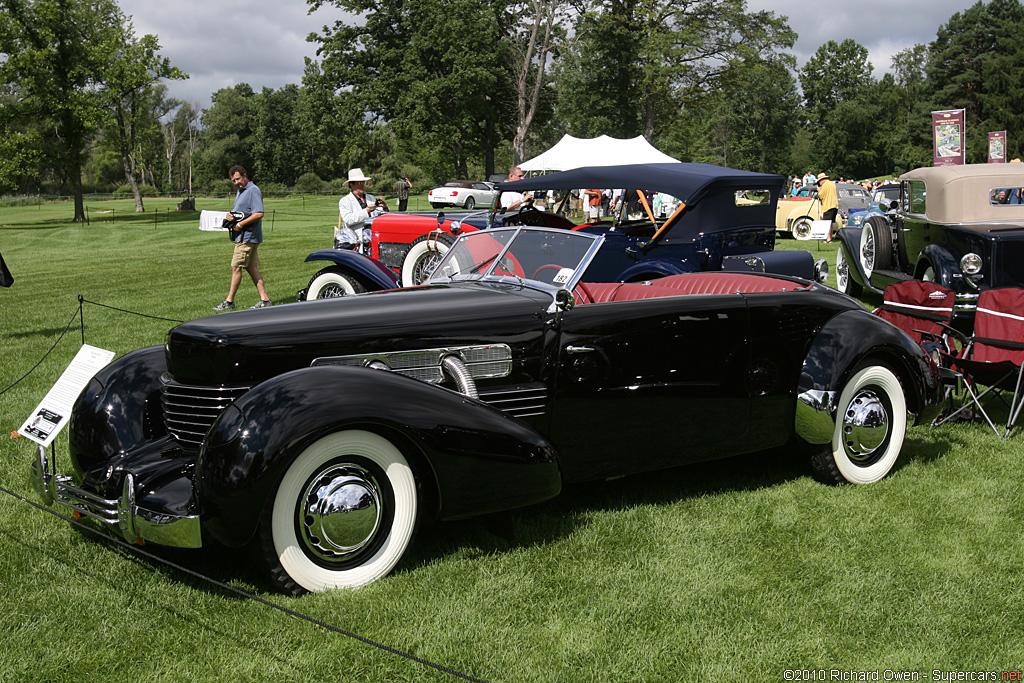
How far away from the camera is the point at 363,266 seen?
32.4 feet

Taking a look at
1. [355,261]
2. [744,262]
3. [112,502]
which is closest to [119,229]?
[355,261]

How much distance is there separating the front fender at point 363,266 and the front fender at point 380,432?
6.26 m

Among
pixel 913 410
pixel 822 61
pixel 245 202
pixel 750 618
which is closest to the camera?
pixel 750 618

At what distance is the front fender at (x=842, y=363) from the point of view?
184 inches

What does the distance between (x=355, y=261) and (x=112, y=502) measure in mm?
6707

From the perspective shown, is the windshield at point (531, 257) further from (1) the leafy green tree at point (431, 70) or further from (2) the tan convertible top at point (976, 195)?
(1) the leafy green tree at point (431, 70)

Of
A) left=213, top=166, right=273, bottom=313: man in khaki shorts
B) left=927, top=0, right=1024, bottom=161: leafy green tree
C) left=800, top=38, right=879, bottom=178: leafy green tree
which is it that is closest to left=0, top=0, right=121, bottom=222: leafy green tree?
left=213, top=166, right=273, bottom=313: man in khaki shorts

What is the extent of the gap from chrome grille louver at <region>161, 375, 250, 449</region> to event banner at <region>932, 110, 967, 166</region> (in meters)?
19.8

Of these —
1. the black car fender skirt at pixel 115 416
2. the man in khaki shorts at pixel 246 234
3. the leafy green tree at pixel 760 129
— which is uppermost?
the leafy green tree at pixel 760 129

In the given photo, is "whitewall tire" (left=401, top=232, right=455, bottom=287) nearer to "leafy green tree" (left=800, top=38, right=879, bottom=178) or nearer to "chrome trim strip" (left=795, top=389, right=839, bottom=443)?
"chrome trim strip" (left=795, top=389, right=839, bottom=443)

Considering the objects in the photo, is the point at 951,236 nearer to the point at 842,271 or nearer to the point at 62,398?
the point at 842,271

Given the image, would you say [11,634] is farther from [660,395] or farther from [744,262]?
[744,262]

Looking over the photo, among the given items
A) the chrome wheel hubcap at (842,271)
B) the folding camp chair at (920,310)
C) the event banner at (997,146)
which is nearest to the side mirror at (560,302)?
the folding camp chair at (920,310)

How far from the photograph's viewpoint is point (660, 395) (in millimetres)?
4297
